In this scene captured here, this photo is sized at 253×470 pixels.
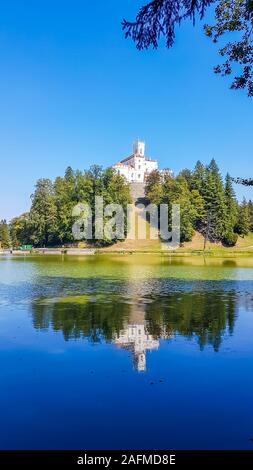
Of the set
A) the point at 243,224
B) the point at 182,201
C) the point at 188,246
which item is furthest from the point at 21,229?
the point at 243,224

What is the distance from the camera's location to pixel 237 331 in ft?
45.8

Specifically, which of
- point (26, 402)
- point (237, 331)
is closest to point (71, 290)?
point (237, 331)

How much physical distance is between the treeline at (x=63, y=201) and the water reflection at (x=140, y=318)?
241ft

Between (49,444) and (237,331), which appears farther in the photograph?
(237,331)

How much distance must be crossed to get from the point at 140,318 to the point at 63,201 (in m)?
89.2

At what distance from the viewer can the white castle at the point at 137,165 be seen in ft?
570

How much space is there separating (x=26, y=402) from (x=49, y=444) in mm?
1738

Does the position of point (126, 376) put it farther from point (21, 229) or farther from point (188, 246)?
point (21, 229)

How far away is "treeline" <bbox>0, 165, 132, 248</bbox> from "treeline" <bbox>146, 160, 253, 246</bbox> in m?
11.7

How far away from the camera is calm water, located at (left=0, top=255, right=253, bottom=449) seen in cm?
662

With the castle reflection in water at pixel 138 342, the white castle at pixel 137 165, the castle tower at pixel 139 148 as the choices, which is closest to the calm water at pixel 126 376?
the castle reflection in water at pixel 138 342

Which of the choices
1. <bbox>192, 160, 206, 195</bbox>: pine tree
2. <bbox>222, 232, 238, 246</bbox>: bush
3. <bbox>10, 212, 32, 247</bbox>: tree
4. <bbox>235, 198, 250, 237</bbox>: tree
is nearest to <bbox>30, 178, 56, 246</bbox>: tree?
<bbox>10, 212, 32, 247</bbox>: tree
